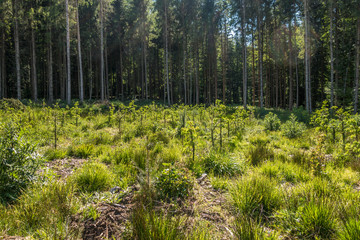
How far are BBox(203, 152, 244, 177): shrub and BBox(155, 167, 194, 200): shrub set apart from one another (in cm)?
96

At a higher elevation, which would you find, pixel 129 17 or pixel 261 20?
pixel 129 17

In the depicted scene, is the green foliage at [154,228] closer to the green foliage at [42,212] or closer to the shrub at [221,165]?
the green foliage at [42,212]

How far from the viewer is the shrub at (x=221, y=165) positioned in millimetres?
3945

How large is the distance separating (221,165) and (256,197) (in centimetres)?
135

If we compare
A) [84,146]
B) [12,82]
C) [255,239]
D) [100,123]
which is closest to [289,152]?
[255,239]

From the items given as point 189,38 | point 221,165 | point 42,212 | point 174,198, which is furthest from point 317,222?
point 189,38

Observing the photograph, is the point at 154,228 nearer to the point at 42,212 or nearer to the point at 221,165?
the point at 42,212

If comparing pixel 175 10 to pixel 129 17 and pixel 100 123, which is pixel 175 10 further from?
pixel 100 123

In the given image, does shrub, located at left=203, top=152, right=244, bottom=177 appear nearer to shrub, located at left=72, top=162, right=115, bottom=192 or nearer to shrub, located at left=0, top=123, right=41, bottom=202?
shrub, located at left=72, top=162, right=115, bottom=192

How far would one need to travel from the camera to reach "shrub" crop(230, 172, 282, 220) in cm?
264

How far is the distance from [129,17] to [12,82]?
23631 millimetres

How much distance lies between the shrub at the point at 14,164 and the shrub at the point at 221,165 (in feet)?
10.7

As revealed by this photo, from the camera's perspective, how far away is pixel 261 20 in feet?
67.0

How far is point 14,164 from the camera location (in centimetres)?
294
